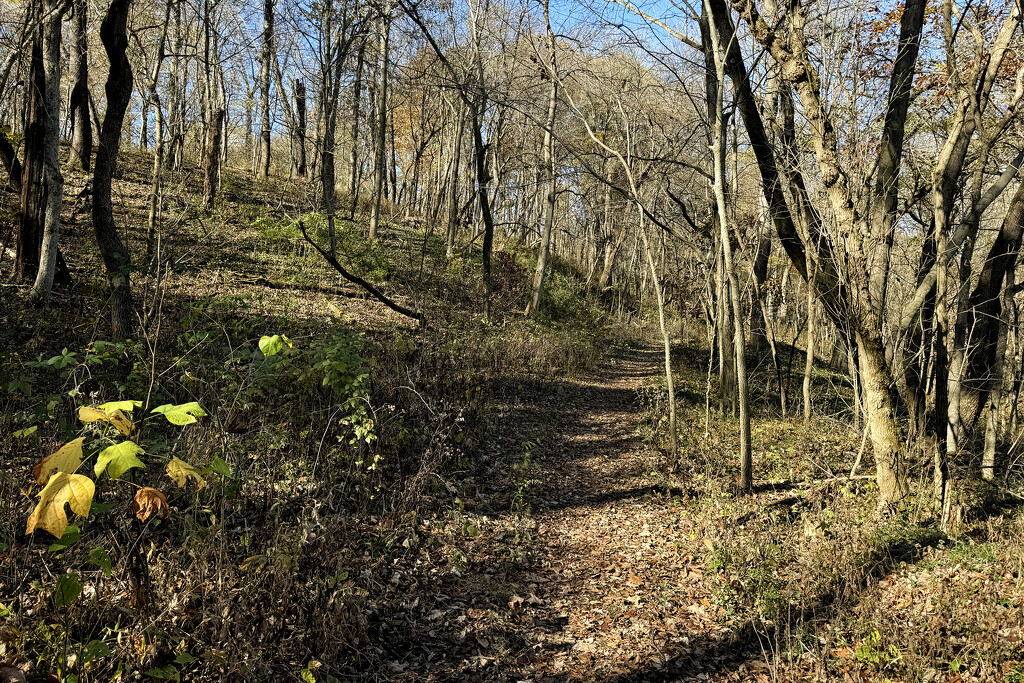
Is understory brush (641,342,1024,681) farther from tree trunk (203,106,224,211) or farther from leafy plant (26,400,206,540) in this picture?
tree trunk (203,106,224,211)

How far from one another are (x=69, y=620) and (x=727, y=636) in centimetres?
404

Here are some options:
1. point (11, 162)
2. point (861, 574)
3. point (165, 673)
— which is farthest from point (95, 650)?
point (11, 162)

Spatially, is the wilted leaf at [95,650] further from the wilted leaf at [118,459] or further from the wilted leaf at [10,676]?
the wilted leaf at [118,459]

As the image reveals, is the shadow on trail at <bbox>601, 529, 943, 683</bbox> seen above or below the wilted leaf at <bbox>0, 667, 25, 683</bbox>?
below

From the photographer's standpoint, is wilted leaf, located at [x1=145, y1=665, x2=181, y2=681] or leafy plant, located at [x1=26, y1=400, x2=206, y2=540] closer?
leafy plant, located at [x1=26, y1=400, x2=206, y2=540]

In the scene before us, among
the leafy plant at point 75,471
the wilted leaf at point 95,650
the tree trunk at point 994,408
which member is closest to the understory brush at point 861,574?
the tree trunk at point 994,408

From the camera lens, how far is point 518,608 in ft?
14.5

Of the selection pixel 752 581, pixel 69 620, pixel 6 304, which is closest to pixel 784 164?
pixel 752 581

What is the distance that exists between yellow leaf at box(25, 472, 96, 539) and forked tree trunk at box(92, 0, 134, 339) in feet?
18.7

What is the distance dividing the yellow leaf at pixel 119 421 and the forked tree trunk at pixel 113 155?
5.35m

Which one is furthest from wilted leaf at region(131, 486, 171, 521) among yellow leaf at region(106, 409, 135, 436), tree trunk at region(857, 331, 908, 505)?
tree trunk at region(857, 331, 908, 505)

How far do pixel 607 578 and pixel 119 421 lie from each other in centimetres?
397

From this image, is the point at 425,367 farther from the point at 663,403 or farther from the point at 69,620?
the point at 69,620

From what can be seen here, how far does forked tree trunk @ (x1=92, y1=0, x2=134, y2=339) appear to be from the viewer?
6.82 meters
